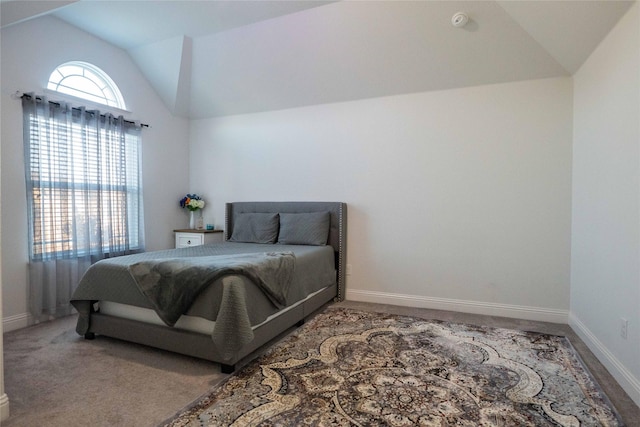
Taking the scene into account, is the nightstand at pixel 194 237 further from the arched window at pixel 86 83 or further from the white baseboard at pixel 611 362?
the white baseboard at pixel 611 362

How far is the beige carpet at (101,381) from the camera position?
1778mm

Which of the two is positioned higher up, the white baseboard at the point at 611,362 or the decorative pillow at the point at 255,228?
the decorative pillow at the point at 255,228

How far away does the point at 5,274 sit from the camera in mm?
2973

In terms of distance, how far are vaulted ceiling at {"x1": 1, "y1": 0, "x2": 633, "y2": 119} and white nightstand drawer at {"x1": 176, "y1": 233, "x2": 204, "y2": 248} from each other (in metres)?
1.79

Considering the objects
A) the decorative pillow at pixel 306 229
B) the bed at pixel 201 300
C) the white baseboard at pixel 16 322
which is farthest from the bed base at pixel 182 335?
the decorative pillow at pixel 306 229

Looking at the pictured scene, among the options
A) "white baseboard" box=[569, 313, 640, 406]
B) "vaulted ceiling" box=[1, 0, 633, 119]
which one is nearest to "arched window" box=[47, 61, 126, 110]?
"vaulted ceiling" box=[1, 0, 633, 119]

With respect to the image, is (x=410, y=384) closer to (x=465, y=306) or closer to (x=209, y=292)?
(x=209, y=292)

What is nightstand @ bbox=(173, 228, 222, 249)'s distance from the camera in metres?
4.43

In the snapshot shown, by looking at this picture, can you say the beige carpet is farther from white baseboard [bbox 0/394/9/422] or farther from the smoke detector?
the smoke detector

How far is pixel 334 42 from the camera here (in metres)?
3.45

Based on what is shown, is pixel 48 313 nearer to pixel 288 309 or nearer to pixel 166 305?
pixel 166 305

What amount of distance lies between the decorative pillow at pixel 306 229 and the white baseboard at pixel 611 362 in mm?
2420

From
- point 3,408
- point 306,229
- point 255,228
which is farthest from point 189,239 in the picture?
point 3,408

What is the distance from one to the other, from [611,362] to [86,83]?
5151 millimetres
